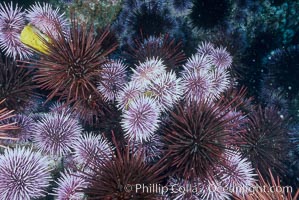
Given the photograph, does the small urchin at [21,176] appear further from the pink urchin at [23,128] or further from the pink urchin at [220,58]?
the pink urchin at [220,58]

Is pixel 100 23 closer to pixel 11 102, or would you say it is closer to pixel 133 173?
pixel 11 102

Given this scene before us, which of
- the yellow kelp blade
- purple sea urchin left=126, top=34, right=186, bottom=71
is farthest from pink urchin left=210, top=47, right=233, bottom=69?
the yellow kelp blade

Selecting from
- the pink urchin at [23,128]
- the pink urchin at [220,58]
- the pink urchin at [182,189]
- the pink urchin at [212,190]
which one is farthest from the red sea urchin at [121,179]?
the pink urchin at [220,58]

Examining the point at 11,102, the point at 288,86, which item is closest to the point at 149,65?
the point at 11,102

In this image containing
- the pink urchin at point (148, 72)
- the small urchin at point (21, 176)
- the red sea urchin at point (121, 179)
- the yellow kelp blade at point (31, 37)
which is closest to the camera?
the red sea urchin at point (121, 179)

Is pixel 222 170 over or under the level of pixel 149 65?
under

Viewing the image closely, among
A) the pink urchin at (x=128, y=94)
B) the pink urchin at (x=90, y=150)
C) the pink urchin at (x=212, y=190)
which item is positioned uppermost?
the pink urchin at (x=128, y=94)
